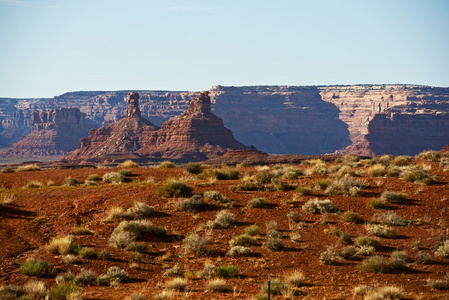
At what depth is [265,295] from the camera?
15.2m

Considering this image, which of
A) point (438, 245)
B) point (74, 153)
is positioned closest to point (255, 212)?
point (438, 245)

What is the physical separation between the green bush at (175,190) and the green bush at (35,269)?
8.81 m

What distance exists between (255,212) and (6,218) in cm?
940

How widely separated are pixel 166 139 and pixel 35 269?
6050 inches

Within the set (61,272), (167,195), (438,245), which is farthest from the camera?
(167,195)

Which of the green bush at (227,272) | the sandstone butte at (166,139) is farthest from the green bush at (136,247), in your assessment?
the sandstone butte at (166,139)

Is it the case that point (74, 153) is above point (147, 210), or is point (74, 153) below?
below

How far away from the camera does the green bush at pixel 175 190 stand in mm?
25766

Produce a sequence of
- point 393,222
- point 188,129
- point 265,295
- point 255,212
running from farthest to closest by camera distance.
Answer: point 188,129, point 255,212, point 393,222, point 265,295

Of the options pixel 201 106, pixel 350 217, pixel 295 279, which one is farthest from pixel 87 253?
pixel 201 106

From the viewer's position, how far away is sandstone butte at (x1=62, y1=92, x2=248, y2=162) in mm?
157000

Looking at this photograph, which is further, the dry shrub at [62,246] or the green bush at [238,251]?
the green bush at [238,251]

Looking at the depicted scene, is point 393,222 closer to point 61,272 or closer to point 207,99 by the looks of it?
point 61,272

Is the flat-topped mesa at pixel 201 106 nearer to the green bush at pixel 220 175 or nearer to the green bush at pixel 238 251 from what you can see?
the green bush at pixel 220 175
